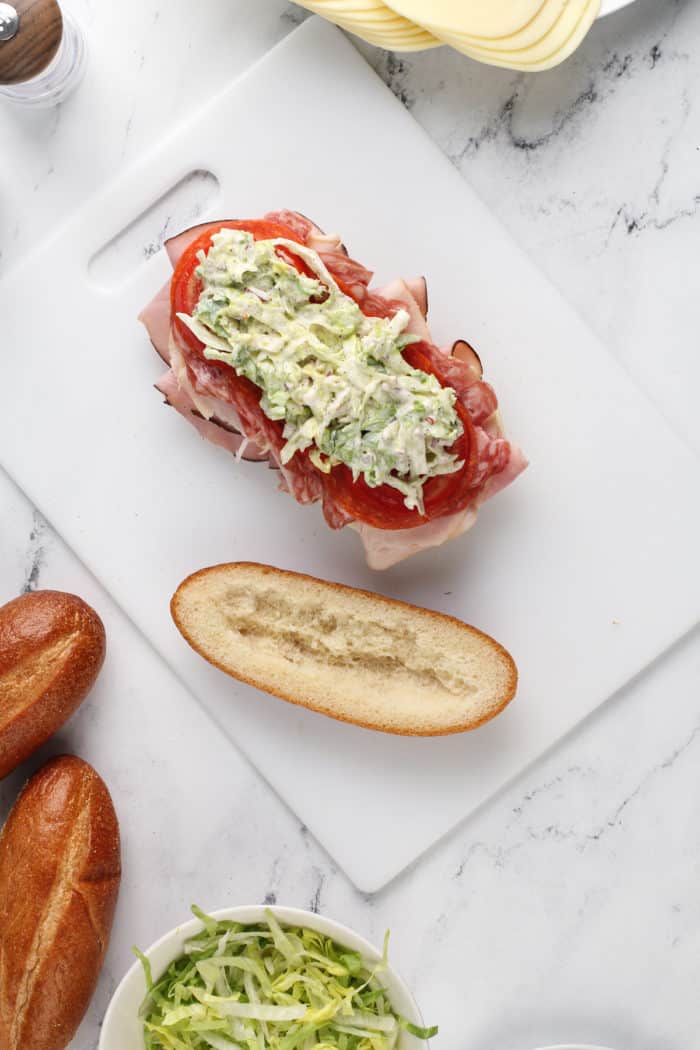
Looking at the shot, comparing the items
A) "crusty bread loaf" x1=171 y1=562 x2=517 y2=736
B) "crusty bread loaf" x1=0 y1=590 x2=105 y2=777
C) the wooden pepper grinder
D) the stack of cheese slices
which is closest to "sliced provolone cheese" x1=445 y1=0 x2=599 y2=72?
the stack of cheese slices

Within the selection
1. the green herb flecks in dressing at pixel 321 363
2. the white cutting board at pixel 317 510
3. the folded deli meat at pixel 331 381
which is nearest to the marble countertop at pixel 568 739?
the white cutting board at pixel 317 510

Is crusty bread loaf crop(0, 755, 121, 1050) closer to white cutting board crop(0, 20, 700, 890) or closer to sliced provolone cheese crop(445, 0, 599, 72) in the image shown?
white cutting board crop(0, 20, 700, 890)

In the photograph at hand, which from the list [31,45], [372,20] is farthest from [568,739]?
[31,45]

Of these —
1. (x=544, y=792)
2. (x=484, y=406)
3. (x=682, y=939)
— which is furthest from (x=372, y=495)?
(x=682, y=939)

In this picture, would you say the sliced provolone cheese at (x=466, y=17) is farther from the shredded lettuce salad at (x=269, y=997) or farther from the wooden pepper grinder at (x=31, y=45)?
the shredded lettuce salad at (x=269, y=997)

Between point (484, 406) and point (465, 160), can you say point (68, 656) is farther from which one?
point (465, 160)

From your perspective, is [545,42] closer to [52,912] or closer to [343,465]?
[343,465]
